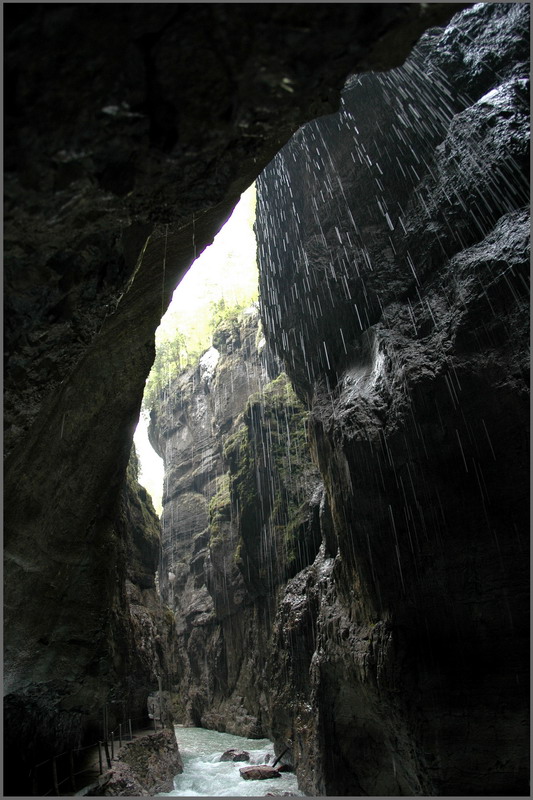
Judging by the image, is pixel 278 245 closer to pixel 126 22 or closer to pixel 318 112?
pixel 318 112

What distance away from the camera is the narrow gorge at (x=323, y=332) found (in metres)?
3.06

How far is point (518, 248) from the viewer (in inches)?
339

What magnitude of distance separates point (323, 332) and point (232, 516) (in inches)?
620

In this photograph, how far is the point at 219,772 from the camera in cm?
1599

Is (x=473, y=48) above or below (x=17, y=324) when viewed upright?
above

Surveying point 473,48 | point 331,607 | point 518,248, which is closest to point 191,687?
point 331,607

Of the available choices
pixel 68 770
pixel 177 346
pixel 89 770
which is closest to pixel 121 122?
pixel 68 770

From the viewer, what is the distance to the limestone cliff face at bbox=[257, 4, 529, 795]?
8.39 meters

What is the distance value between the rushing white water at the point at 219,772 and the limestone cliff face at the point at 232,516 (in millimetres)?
1518

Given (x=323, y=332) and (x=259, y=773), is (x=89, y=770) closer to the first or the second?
(x=259, y=773)

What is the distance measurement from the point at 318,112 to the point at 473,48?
8138mm

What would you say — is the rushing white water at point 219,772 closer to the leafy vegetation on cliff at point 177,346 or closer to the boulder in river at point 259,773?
the boulder in river at point 259,773

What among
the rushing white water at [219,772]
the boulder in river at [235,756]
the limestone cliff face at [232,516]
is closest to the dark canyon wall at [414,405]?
the rushing white water at [219,772]

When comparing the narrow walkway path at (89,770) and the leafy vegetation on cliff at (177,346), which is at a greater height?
the leafy vegetation on cliff at (177,346)
